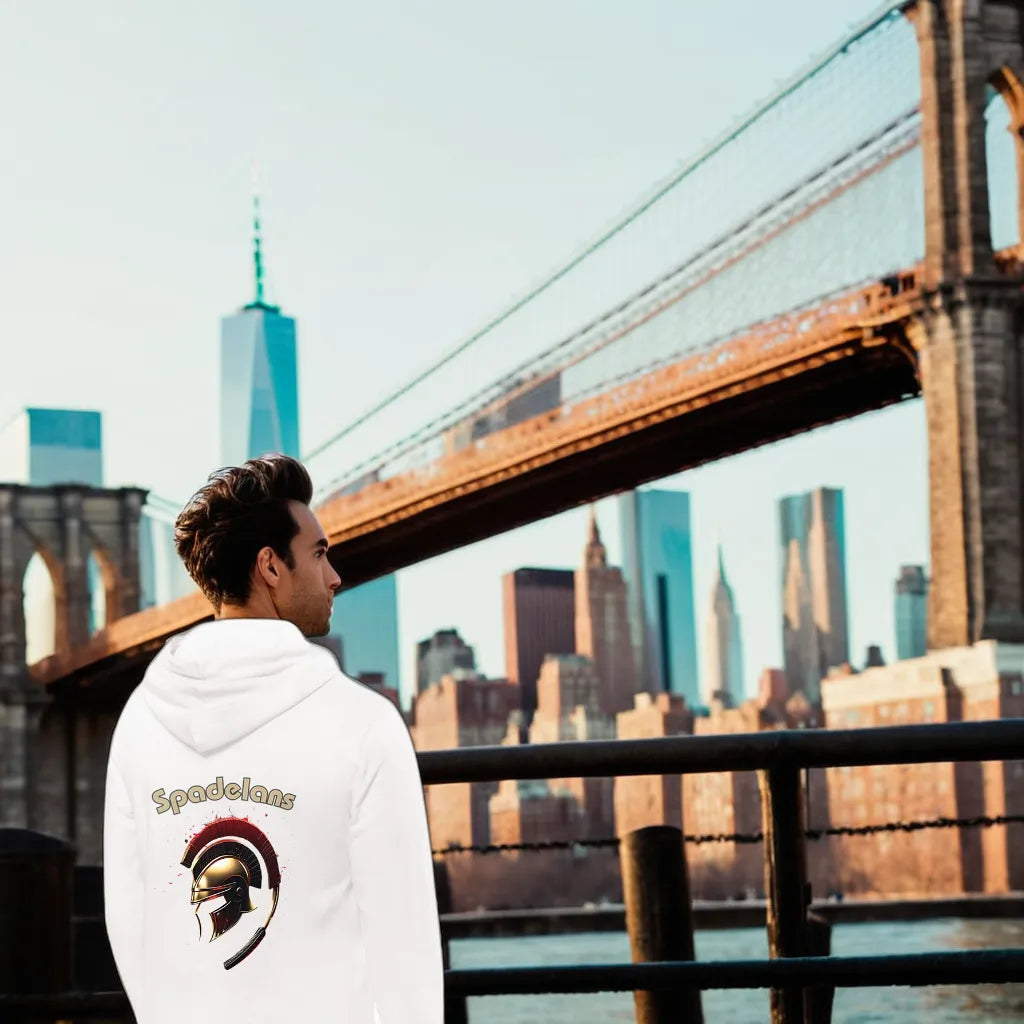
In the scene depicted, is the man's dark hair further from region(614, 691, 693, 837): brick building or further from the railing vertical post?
region(614, 691, 693, 837): brick building

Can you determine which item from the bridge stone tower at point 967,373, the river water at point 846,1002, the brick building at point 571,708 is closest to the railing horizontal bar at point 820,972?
the river water at point 846,1002

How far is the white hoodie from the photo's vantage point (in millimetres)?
1418

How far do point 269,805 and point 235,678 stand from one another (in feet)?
0.33

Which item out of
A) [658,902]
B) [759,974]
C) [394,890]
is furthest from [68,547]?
[394,890]

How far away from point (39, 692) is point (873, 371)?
55.3 ft

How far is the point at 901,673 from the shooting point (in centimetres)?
2708

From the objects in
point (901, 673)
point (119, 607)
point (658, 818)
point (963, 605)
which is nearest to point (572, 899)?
point (658, 818)

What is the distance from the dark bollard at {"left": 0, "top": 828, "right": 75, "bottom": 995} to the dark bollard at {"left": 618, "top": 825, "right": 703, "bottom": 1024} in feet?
2.65

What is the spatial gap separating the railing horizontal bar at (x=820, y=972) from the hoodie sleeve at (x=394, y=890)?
0.41 m

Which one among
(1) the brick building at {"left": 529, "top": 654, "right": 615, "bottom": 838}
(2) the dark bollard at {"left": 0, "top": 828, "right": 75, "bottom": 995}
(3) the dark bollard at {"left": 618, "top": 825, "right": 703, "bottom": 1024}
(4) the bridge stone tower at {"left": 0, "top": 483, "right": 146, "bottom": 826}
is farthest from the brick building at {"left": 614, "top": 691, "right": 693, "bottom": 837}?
(2) the dark bollard at {"left": 0, "top": 828, "right": 75, "bottom": 995}

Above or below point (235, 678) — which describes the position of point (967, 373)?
above

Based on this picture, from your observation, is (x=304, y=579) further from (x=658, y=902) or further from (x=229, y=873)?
(x=658, y=902)

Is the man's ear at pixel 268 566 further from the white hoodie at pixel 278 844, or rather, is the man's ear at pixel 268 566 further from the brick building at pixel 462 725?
the brick building at pixel 462 725

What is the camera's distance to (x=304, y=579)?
5.01 ft
